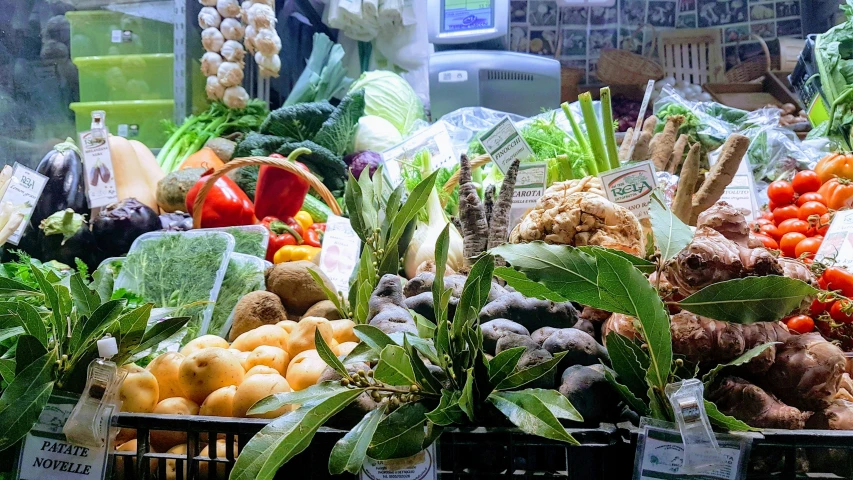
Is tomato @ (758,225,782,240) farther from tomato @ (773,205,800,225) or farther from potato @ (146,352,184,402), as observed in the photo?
potato @ (146,352,184,402)

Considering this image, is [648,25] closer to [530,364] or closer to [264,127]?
[264,127]

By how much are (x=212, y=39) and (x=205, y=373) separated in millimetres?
3320

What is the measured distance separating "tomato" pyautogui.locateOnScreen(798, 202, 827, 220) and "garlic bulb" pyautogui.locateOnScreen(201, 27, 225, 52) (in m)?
3.21

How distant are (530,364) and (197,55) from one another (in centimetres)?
380

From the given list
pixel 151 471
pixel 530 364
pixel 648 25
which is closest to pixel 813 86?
pixel 648 25

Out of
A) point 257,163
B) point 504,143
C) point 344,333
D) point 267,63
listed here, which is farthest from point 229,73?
point 344,333

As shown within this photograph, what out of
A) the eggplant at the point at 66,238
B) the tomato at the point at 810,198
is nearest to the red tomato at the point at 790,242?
the tomato at the point at 810,198

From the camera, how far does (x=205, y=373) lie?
1.09m

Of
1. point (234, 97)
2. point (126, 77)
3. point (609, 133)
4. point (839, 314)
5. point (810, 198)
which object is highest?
point (126, 77)

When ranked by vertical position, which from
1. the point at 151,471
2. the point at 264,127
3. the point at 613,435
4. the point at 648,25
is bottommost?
the point at 151,471

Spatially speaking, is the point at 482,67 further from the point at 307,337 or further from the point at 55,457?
the point at 55,457

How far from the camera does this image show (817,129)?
324 cm

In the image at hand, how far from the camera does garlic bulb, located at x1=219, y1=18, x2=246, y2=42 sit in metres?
3.99

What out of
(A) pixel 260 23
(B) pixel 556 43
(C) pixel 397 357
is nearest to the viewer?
(C) pixel 397 357
